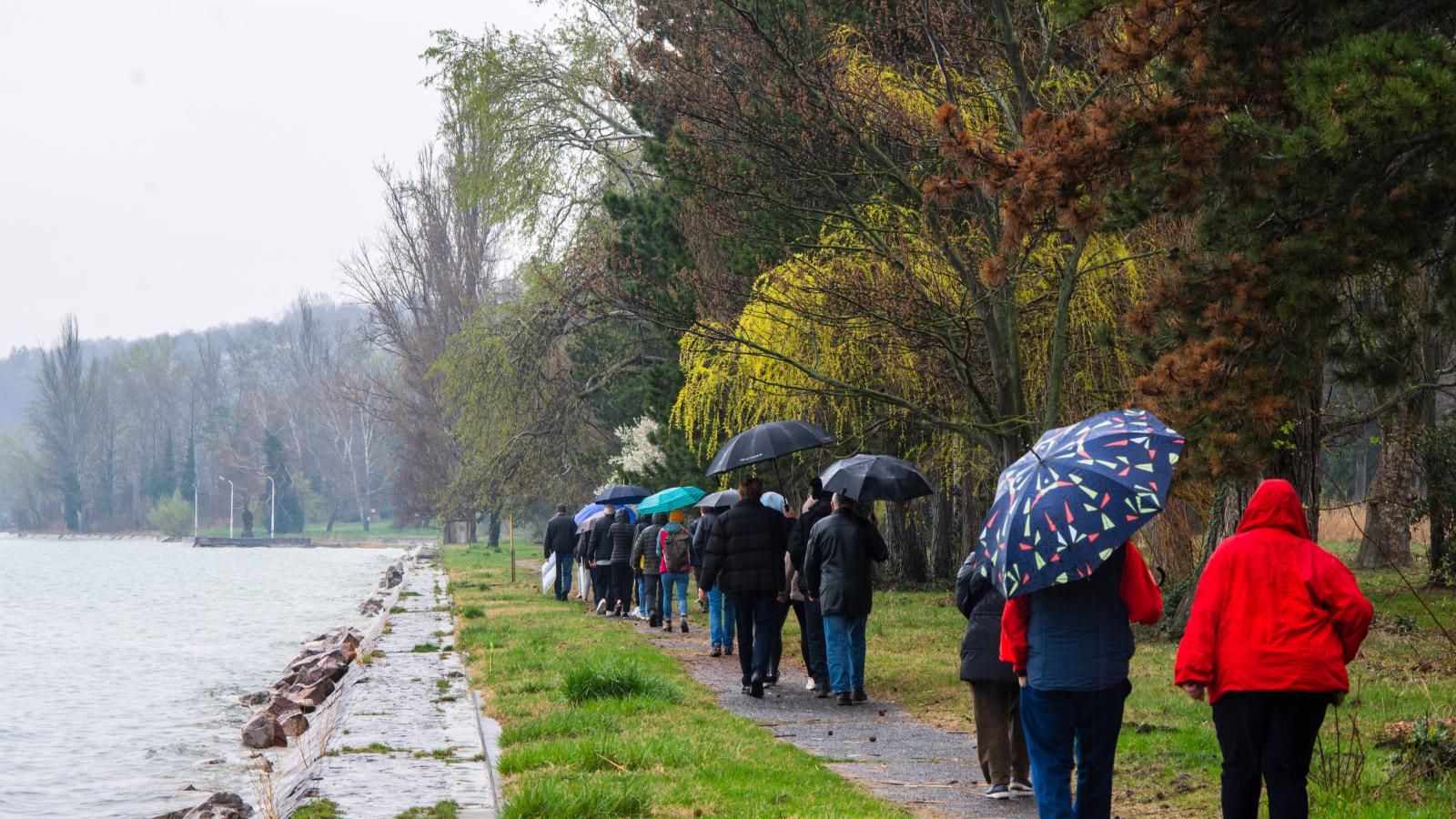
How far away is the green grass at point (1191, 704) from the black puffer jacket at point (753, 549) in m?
1.61

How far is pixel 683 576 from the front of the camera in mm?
22016

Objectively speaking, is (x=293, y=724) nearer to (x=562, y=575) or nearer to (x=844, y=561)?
(x=844, y=561)

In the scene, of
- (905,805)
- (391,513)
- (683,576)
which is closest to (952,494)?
(683,576)

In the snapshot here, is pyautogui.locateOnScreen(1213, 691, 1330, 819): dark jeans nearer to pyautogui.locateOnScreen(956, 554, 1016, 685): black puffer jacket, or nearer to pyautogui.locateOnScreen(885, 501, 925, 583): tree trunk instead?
pyautogui.locateOnScreen(956, 554, 1016, 685): black puffer jacket

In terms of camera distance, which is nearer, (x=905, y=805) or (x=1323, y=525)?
(x=905, y=805)

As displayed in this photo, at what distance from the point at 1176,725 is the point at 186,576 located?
56179mm

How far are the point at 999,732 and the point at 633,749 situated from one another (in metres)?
2.29

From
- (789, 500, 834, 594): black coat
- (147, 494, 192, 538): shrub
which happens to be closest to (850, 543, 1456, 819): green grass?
(789, 500, 834, 594): black coat

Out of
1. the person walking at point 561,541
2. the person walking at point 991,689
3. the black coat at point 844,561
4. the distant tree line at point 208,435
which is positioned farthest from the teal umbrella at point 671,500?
the distant tree line at point 208,435

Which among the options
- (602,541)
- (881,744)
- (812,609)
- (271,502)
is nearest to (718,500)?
(602,541)

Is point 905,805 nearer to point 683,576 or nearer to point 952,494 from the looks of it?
point 683,576

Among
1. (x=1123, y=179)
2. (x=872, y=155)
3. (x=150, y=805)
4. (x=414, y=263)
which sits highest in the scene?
(x=414, y=263)

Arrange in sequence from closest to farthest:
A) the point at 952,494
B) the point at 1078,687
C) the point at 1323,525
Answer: the point at 1078,687, the point at 952,494, the point at 1323,525

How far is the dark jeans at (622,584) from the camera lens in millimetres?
24594
